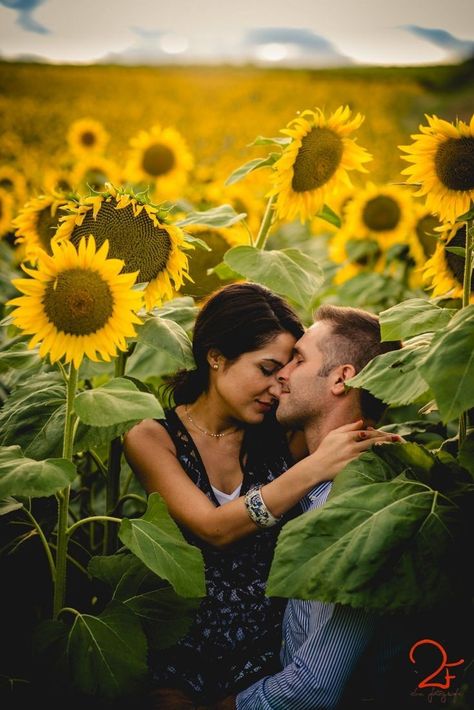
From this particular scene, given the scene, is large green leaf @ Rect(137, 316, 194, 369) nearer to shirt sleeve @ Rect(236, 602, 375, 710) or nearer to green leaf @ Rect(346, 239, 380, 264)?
shirt sleeve @ Rect(236, 602, 375, 710)

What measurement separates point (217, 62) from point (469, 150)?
42.6ft

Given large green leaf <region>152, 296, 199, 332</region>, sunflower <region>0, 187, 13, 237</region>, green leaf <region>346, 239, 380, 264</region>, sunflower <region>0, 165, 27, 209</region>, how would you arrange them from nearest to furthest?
1. large green leaf <region>152, 296, 199, 332</region>
2. green leaf <region>346, 239, 380, 264</region>
3. sunflower <region>0, 187, 13, 237</region>
4. sunflower <region>0, 165, 27, 209</region>

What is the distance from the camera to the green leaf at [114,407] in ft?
5.57

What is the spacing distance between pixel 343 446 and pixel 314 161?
1.21 metres

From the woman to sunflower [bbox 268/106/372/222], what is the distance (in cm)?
40

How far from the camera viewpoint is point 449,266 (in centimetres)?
247

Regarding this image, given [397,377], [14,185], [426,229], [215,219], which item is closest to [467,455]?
[397,377]

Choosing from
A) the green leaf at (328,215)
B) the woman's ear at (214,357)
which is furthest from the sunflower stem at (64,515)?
the green leaf at (328,215)

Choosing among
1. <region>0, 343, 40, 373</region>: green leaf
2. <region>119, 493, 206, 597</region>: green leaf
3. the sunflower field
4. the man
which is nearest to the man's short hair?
the man

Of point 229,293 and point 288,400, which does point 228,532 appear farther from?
point 229,293

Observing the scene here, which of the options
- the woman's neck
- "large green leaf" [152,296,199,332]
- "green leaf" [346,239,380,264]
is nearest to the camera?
"large green leaf" [152,296,199,332]

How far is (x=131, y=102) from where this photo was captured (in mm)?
12844

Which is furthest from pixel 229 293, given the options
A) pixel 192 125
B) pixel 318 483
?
pixel 192 125

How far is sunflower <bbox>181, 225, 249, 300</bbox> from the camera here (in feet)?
10.6
